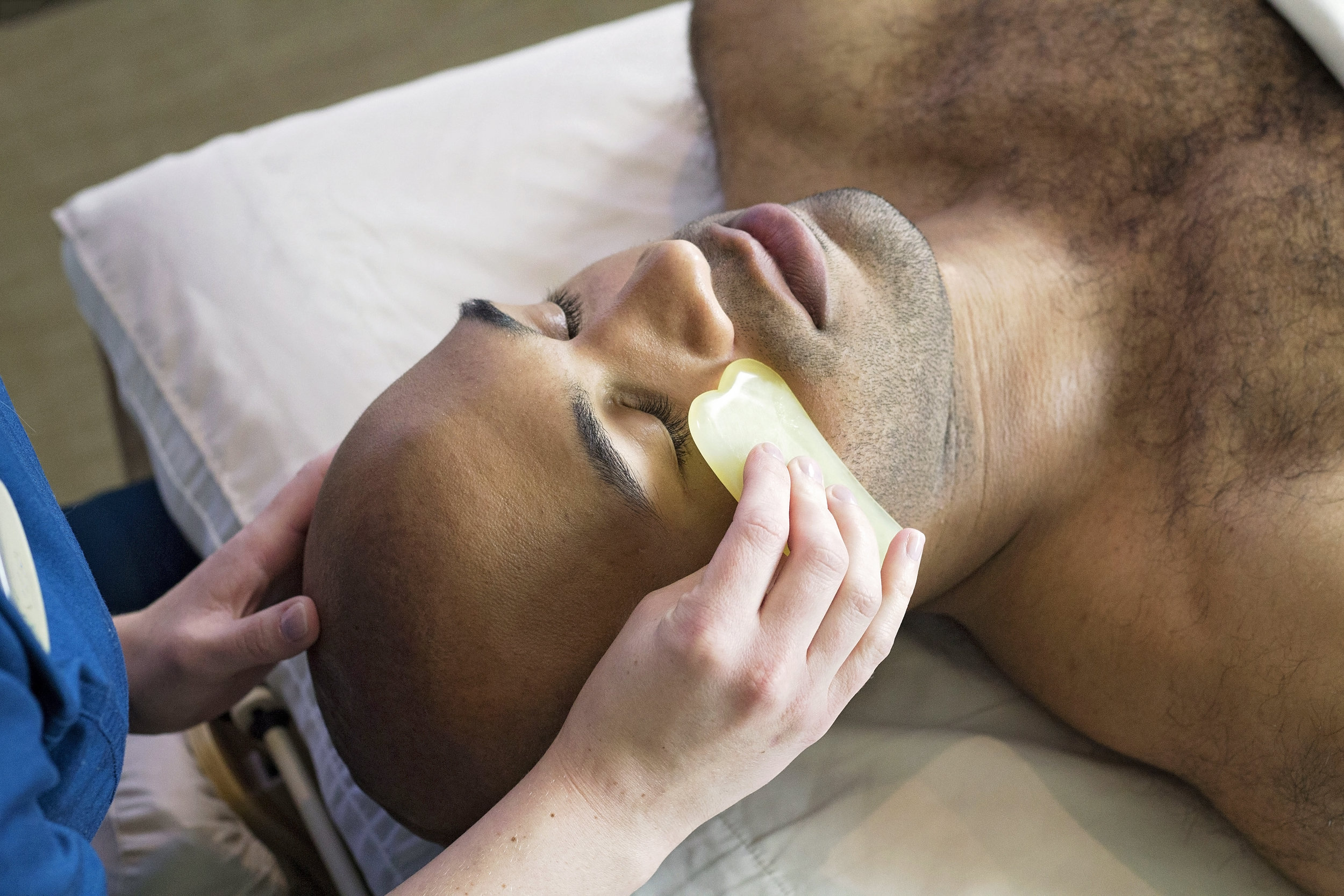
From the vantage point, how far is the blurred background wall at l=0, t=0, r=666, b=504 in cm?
265

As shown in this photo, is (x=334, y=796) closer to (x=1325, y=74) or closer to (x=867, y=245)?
(x=867, y=245)

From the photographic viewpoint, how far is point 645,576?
37.1 inches

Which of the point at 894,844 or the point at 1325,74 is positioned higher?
the point at 1325,74

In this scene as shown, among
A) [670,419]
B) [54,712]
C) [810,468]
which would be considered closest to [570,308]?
[670,419]

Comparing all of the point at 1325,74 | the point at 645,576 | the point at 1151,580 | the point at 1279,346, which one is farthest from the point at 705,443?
the point at 1325,74

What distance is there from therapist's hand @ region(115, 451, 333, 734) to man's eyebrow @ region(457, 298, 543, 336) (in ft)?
0.92

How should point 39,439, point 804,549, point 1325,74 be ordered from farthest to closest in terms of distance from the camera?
1. point 39,439
2. point 1325,74
3. point 804,549

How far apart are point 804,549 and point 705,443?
0.15m

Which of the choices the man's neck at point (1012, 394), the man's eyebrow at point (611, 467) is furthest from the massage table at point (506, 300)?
the man's eyebrow at point (611, 467)

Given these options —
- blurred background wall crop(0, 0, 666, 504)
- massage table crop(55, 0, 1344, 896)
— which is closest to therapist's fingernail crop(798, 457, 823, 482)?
massage table crop(55, 0, 1344, 896)

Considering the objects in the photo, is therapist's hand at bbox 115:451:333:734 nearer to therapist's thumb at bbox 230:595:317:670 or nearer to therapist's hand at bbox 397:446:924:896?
therapist's thumb at bbox 230:595:317:670

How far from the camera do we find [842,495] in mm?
865

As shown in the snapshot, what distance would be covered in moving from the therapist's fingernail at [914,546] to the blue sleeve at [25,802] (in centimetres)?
65

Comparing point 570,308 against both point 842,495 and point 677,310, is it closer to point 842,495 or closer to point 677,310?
point 677,310
